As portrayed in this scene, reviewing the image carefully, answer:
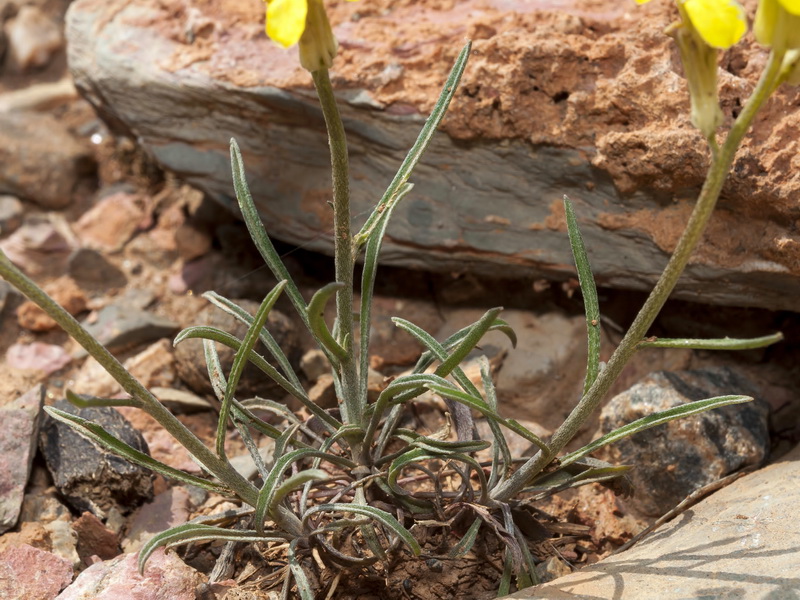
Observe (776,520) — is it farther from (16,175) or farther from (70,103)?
(70,103)

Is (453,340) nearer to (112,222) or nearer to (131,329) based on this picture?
(131,329)

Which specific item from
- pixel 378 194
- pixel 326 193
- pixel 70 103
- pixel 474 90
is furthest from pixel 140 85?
pixel 70 103

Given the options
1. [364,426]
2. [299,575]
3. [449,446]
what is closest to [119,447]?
[299,575]

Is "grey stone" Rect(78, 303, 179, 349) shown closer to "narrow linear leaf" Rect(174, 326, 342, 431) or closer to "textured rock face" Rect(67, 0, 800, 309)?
"textured rock face" Rect(67, 0, 800, 309)

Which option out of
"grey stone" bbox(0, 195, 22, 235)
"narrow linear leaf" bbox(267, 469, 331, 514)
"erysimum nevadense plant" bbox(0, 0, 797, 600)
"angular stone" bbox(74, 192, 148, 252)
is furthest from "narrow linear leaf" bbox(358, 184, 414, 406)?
"grey stone" bbox(0, 195, 22, 235)

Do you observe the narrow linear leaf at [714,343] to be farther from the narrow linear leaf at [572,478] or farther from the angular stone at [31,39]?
the angular stone at [31,39]
